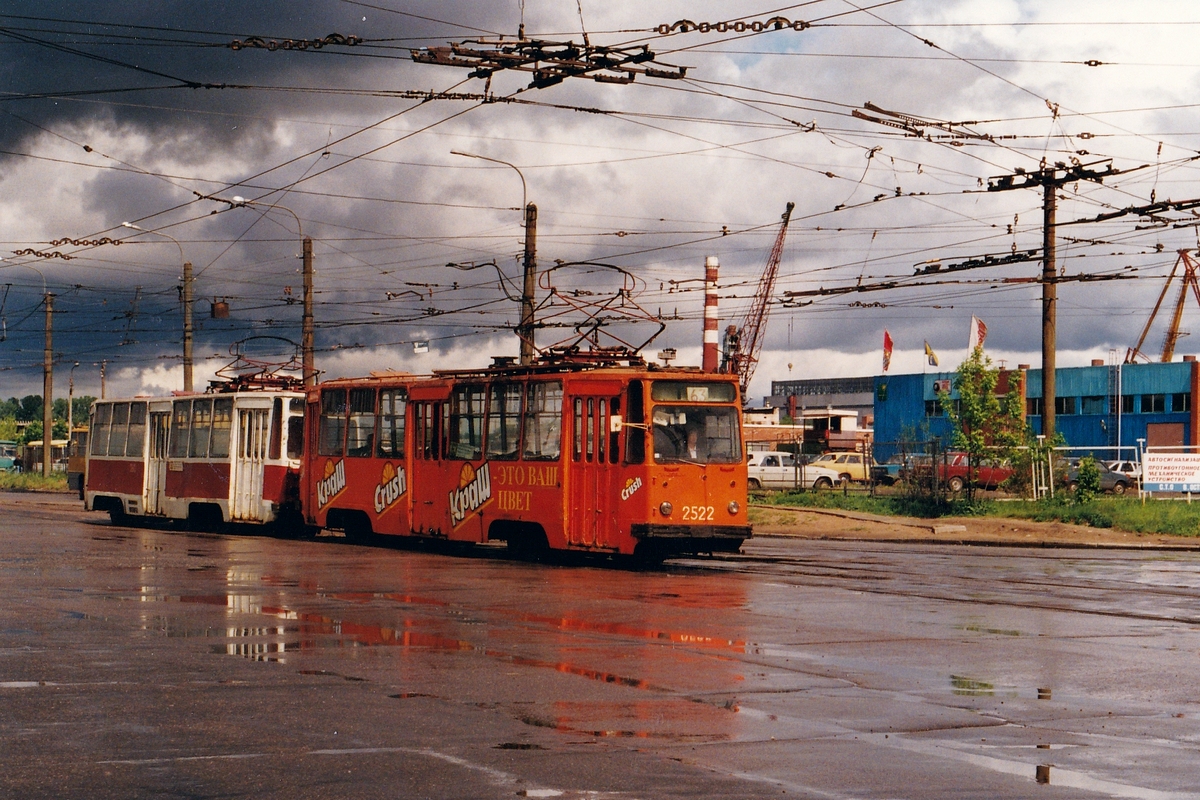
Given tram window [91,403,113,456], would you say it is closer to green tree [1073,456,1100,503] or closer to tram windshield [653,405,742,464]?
tram windshield [653,405,742,464]

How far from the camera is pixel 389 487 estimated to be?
28.1 metres

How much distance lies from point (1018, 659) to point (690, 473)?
10416mm

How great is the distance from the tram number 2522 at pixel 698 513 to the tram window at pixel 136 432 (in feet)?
63.3

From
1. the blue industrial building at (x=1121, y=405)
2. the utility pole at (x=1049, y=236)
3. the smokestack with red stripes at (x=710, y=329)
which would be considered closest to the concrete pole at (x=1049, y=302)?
the utility pole at (x=1049, y=236)

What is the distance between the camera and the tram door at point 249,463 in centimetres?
3238

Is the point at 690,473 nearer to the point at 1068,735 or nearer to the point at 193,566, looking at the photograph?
the point at 193,566

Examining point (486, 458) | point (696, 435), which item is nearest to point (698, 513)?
point (696, 435)

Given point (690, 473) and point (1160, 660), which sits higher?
point (690, 473)

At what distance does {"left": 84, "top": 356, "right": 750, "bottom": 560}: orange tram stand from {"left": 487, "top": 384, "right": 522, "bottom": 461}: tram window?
0.10 feet

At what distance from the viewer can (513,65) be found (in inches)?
728

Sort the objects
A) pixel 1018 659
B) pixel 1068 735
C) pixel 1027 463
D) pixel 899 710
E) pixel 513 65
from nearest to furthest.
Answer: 1. pixel 1068 735
2. pixel 899 710
3. pixel 1018 659
4. pixel 513 65
5. pixel 1027 463

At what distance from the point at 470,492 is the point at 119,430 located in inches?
629

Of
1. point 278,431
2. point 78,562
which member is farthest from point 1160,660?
point 278,431

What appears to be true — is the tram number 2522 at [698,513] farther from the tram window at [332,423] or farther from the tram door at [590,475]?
the tram window at [332,423]
